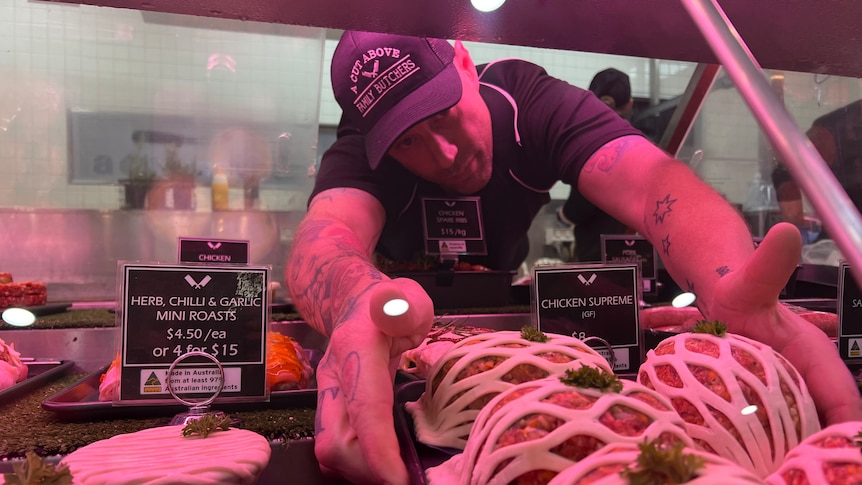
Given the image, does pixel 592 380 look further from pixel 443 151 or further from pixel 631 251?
pixel 631 251

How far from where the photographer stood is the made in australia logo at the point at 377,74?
1511 mm

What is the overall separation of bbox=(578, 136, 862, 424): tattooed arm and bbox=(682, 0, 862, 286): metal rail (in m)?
0.21

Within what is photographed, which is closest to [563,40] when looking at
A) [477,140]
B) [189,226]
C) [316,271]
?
[316,271]

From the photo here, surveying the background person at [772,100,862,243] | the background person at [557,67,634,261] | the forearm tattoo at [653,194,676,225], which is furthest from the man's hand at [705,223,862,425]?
the background person at [557,67,634,261]

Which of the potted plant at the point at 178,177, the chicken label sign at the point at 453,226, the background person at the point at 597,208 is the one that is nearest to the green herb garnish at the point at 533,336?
the chicken label sign at the point at 453,226

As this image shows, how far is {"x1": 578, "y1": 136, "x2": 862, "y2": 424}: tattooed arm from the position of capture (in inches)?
34.4

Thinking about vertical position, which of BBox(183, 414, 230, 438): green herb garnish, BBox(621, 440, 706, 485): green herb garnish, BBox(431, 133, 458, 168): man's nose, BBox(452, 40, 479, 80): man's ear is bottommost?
BBox(183, 414, 230, 438): green herb garnish

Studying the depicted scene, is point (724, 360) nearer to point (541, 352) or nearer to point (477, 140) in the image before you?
point (541, 352)

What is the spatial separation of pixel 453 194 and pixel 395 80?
664 millimetres

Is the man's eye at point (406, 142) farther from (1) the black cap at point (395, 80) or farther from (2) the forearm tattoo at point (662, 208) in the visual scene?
(2) the forearm tattoo at point (662, 208)

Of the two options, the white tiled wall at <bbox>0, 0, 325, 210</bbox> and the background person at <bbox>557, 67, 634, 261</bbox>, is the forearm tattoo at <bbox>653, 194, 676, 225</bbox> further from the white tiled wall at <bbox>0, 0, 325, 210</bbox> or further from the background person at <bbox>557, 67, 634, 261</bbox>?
the white tiled wall at <bbox>0, 0, 325, 210</bbox>

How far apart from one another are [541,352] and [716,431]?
260 millimetres

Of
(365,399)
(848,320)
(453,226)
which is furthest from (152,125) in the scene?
(848,320)

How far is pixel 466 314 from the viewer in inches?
69.4
